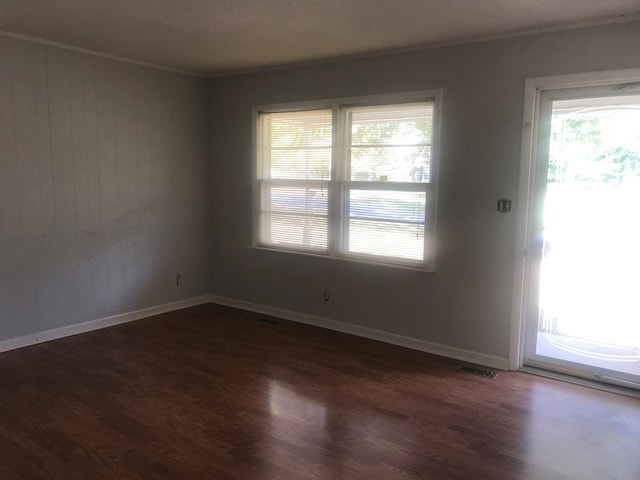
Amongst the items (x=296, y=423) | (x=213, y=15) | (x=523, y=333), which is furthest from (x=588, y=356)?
(x=213, y=15)

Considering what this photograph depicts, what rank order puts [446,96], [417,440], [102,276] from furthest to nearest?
[102,276] → [446,96] → [417,440]

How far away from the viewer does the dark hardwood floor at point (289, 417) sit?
252 cm

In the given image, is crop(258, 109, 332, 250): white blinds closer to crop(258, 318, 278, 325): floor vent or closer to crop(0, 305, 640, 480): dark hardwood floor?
crop(258, 318, 278, 325): floor vent

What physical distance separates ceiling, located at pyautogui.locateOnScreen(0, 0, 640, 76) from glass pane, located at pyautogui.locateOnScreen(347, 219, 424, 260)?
145 cm

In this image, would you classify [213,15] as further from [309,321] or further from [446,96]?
[309,321]

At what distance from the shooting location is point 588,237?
11.7 feet

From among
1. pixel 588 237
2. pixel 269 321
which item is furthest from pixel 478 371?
pixel 269 321

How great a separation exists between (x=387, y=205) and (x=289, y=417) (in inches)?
80.5

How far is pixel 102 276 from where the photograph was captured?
4.68m

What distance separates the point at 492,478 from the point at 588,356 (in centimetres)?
166

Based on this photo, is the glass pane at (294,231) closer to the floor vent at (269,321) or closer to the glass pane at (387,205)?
the glass pane at (387,205)

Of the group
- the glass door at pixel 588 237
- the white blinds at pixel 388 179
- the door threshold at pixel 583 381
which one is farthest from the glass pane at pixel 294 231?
the door threshold at pixel 583 381

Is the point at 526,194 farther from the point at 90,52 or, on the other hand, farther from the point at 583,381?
the point at 90,52

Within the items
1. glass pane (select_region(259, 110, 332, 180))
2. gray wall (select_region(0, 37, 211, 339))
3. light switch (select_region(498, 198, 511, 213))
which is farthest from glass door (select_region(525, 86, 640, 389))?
gray wall (select_region(0, 37, 211, 339))
